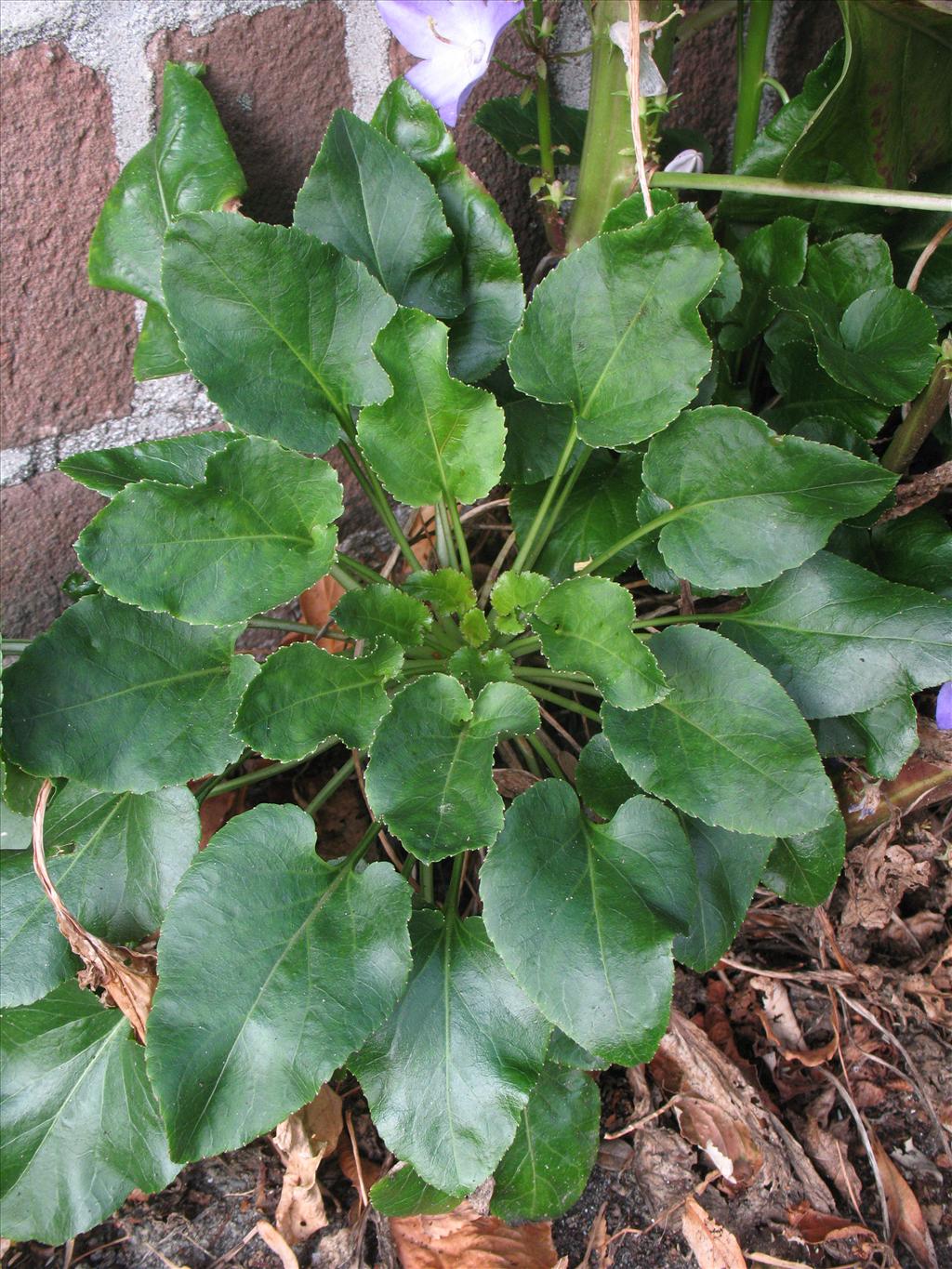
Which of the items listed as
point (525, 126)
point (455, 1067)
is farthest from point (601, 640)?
point (525, 126)

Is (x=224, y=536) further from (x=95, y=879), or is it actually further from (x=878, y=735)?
(x=878, y=735)

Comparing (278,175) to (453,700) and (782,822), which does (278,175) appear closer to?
(453,700)

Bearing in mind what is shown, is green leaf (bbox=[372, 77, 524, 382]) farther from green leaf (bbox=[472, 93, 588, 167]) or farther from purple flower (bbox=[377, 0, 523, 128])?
green leaf (bbox=[472, 93, 588, 167])

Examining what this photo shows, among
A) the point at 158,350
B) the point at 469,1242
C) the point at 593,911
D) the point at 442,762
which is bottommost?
the point at 469,1242

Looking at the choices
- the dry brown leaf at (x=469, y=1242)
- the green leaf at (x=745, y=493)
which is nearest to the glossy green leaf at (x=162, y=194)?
the green leaf at (x=745, y=493)

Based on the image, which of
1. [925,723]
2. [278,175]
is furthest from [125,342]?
[925,723]
